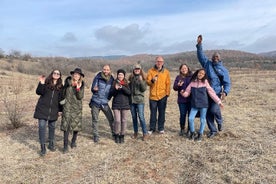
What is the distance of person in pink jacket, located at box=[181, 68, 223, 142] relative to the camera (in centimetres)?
719

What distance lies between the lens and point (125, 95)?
7.29 meters

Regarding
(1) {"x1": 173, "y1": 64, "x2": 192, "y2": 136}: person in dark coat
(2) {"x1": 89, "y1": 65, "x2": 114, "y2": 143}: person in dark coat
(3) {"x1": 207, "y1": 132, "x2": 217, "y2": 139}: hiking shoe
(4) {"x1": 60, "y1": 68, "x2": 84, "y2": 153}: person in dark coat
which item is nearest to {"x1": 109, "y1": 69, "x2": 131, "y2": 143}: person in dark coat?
(2) {"x1": 89, "y1": 65, "x2": 114, "y2": 143}: person in dark coat

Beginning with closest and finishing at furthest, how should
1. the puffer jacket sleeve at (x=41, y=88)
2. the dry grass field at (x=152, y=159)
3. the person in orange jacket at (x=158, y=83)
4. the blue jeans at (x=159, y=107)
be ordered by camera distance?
the dry grass field at (x=152, y=159), the puffer jacket sleeve at (x=41, y=88), the person in orange jacket at (x=158, y=83), the blue jeans at (x=159, y=107)

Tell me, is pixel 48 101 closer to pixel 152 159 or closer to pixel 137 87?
pixel 137 87

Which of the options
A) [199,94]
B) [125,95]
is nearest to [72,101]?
[125,95]

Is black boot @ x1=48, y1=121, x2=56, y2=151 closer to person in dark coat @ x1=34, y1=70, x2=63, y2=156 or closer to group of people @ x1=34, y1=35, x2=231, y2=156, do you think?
group of people @ x1=34, y1=35, x2=231, y2=156

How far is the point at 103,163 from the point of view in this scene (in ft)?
20.5

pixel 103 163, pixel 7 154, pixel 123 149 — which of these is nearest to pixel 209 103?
pixel 123 149

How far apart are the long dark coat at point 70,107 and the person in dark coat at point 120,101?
790 mm

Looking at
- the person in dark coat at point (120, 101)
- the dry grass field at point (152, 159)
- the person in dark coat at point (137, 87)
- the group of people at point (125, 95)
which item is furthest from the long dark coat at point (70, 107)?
the person in dark coat at point (137, 87)

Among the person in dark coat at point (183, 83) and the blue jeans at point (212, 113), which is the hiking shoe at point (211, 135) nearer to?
the blue jeans at point (212, 113)

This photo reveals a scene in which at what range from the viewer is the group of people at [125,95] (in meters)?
6.79

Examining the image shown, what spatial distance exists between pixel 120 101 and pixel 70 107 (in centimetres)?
111

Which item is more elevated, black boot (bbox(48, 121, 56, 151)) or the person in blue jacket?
the person in blue jacket
